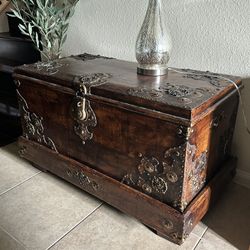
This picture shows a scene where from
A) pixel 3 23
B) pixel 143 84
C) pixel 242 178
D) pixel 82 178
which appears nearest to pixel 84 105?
pixel 143 84

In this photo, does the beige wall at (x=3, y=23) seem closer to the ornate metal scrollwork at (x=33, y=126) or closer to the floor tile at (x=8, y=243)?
the ornate metal scrollwork at (x=33, y=126)

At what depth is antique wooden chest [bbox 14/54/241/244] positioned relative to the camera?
927 millimetres

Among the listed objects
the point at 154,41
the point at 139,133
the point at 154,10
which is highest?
the point at 154,10

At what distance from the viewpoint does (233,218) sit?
45.9 inches

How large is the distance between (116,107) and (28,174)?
29.0 inches

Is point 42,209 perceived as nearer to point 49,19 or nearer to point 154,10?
point 154,10

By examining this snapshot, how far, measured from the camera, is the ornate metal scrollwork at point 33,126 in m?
1.36

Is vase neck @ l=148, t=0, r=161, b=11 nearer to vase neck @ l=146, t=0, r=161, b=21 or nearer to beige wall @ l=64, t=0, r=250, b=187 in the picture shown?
vase neck @ l=146, t=0, r=161, b=21

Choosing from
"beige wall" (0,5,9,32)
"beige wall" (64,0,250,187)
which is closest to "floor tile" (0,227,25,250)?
"beige wall" (64,0,250,187)

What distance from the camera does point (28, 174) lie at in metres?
1.46

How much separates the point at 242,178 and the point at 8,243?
109 cm

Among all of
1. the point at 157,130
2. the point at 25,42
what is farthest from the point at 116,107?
the point at 25,42

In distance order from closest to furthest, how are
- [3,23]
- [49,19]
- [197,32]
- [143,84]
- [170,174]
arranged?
[170,174] → [143,84] → [197,32] → [49,19] → [3,23]

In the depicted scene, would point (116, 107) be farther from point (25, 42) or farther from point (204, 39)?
point (25, 42)
